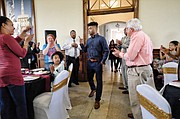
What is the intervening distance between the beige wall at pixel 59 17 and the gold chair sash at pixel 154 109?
144 inches

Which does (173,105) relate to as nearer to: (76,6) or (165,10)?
(165,10)

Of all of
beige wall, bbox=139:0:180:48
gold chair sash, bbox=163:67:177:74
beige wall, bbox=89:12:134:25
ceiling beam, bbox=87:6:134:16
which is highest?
beige wall, bbox=89:12:134:25

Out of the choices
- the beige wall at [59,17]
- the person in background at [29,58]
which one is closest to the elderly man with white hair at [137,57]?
A: the person in background at [29,58]

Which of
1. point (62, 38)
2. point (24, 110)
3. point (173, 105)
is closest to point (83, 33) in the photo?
point (62, 38)

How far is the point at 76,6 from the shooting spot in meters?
4.46

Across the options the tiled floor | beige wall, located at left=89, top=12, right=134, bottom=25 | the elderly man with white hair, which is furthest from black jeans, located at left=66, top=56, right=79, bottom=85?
beige wall, located at left=89, top=12, right=134, bottom=25

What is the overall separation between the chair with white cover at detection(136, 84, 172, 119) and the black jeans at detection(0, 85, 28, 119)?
1.31 m

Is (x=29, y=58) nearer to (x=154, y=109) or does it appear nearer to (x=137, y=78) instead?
(x=137, y=78)

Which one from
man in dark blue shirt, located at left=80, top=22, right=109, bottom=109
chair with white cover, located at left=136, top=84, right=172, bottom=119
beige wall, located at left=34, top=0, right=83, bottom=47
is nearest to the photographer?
chair with white cover, located at left=136, top=84, right=172, bottom=119

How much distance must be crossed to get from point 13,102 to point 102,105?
5.45ft

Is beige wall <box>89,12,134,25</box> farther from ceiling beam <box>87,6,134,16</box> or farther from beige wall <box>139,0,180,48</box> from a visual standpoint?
beige wall <box>139,0,180,48</box>

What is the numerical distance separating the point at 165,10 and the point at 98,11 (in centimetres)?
179

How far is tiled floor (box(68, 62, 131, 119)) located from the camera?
2523 millimetres

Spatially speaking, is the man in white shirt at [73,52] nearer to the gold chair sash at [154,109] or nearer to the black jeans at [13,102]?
the black jeans at [13,102]
